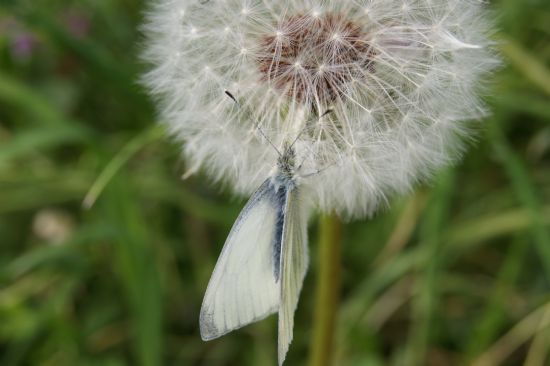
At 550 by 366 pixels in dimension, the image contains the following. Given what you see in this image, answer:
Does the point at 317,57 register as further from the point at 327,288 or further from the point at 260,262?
the point at 327,288

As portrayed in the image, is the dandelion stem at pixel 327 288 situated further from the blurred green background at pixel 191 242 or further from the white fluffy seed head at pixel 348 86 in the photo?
the blurred green background at pixel 191 242

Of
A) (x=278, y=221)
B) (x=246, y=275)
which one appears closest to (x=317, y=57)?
(x=278, y=221)

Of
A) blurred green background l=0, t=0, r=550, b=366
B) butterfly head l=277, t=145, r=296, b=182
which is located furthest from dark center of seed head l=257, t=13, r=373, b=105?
blurred green background l=0, t=0, r=550, b=366

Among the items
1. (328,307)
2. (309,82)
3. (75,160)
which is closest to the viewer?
(309,82)

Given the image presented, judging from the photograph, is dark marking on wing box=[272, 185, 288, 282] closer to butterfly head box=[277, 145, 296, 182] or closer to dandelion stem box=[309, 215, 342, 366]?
butterfly head box=[277, 145, 296, 182]

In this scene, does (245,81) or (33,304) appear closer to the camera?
(245,81)

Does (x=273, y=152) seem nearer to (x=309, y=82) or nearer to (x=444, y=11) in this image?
(x=309, y=82)

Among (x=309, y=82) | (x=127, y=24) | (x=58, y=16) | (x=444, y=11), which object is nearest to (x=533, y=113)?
(x=444, y=11)
